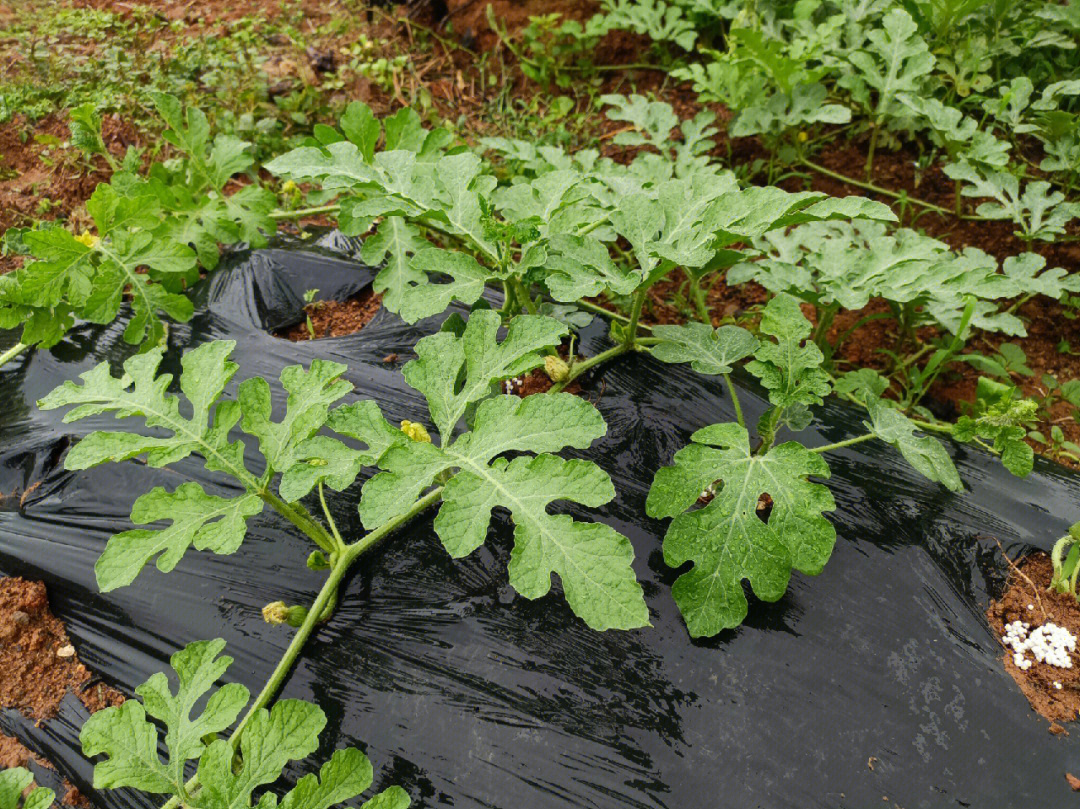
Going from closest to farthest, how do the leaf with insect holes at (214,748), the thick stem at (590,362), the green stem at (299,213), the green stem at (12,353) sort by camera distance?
the leaf with insect holes at (214,748) → the thick stem at (590,362) → the green stem at (12,353) → the green stem at (299,213)

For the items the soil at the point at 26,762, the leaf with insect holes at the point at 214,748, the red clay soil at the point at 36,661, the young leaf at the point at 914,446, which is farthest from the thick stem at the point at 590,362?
the soil at the point at 26,762

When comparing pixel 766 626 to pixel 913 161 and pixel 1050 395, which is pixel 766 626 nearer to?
pixel 1050 395

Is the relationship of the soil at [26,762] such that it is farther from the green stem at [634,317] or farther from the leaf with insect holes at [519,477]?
the green stem at [634,317]

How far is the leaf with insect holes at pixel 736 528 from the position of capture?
1.48 m

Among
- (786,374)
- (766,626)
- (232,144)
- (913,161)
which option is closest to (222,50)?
(232,144)

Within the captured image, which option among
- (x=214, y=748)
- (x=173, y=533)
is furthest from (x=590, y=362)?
(x=214, y=748)

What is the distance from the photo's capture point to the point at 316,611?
1.61 metres

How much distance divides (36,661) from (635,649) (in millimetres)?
1391

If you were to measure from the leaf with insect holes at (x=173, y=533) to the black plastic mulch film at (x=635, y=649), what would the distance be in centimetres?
27

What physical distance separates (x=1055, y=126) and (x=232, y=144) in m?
2.80

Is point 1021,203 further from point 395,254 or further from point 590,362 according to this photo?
point 395,254

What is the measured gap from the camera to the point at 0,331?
2.49 metres

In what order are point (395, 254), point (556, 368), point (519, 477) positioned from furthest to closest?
point (395, 254) → point (556, 368) → point (519, 477)

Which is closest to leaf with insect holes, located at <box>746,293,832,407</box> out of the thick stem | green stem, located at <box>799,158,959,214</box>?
the thick stem
